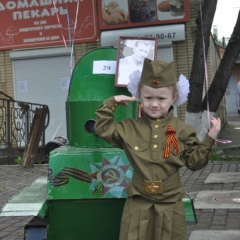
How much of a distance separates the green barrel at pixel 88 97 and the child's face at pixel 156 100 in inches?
23.4

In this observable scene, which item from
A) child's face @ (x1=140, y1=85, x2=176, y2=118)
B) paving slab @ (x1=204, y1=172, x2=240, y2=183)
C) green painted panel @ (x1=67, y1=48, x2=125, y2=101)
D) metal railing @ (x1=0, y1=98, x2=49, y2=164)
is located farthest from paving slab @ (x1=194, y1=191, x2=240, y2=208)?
metal railing @ (x1=0, y1=98, x2=49, y2=164)

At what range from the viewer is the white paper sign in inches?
147

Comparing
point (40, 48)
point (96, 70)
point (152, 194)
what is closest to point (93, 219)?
point (152, 194)

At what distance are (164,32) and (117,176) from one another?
10971 millimetres

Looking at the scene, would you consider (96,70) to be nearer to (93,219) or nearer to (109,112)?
(109,112)

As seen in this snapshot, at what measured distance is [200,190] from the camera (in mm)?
7484

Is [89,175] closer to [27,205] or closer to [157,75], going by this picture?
[27,205]

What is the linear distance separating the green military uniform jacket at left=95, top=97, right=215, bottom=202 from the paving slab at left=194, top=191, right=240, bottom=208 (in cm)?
318

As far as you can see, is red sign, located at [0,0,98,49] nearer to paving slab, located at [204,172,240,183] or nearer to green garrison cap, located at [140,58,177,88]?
paving slab, located at [204,172,240,183]

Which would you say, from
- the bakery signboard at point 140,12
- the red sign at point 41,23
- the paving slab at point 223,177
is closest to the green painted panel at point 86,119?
the paving slab at point 223,177

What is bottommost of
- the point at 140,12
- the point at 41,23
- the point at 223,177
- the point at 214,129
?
the point at 223,177

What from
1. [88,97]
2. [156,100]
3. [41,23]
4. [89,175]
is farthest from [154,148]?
[41,23]

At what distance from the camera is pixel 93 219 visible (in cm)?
347

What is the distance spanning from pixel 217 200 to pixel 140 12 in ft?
28.5
